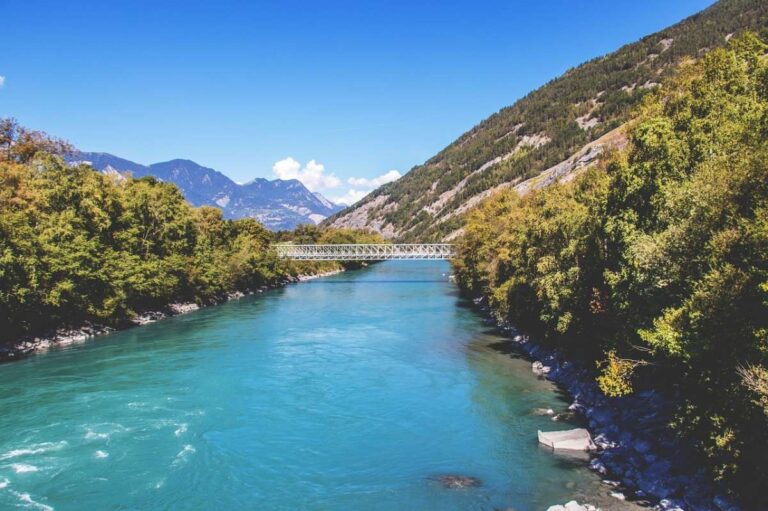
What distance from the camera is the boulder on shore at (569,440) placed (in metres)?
20.4

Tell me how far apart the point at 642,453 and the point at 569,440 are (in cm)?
281

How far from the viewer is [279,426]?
23.8 metres

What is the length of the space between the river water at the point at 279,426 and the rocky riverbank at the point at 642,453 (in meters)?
0.99

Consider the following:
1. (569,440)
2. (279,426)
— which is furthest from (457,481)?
(279,426)

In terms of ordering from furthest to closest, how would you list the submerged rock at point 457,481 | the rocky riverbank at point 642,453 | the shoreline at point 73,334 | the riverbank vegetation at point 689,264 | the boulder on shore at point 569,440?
the shoreline at point 73,334, the boulder on shore at point 569,440, the submerged rock at point 457,481, the rocky riverbank at point 642,453, the riverbank vegetation at point 689,264

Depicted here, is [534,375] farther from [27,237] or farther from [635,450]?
[27,237]

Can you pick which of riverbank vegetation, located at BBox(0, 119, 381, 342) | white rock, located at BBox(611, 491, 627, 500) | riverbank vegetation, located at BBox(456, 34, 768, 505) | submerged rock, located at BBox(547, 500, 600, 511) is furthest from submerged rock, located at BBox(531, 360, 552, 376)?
riverbank vegetation, located at BBox(0, 119, 381, 342)

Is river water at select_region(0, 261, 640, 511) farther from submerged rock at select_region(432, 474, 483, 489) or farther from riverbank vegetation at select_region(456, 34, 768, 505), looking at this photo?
riverbank vegetation at select_region(456, 34, 768, 505)

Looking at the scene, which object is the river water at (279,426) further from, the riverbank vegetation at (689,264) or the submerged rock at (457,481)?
the riverbank vegetation at (689,264)

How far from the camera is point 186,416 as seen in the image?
81.6 feet

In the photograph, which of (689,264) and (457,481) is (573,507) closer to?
(457,481)

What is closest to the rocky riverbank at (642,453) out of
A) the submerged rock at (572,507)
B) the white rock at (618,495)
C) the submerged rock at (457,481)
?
the white rock at (618,495)

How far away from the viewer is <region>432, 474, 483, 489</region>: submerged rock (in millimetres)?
17938

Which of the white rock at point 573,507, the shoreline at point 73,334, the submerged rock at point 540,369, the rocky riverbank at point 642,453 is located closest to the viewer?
the white rock at point 573,507
